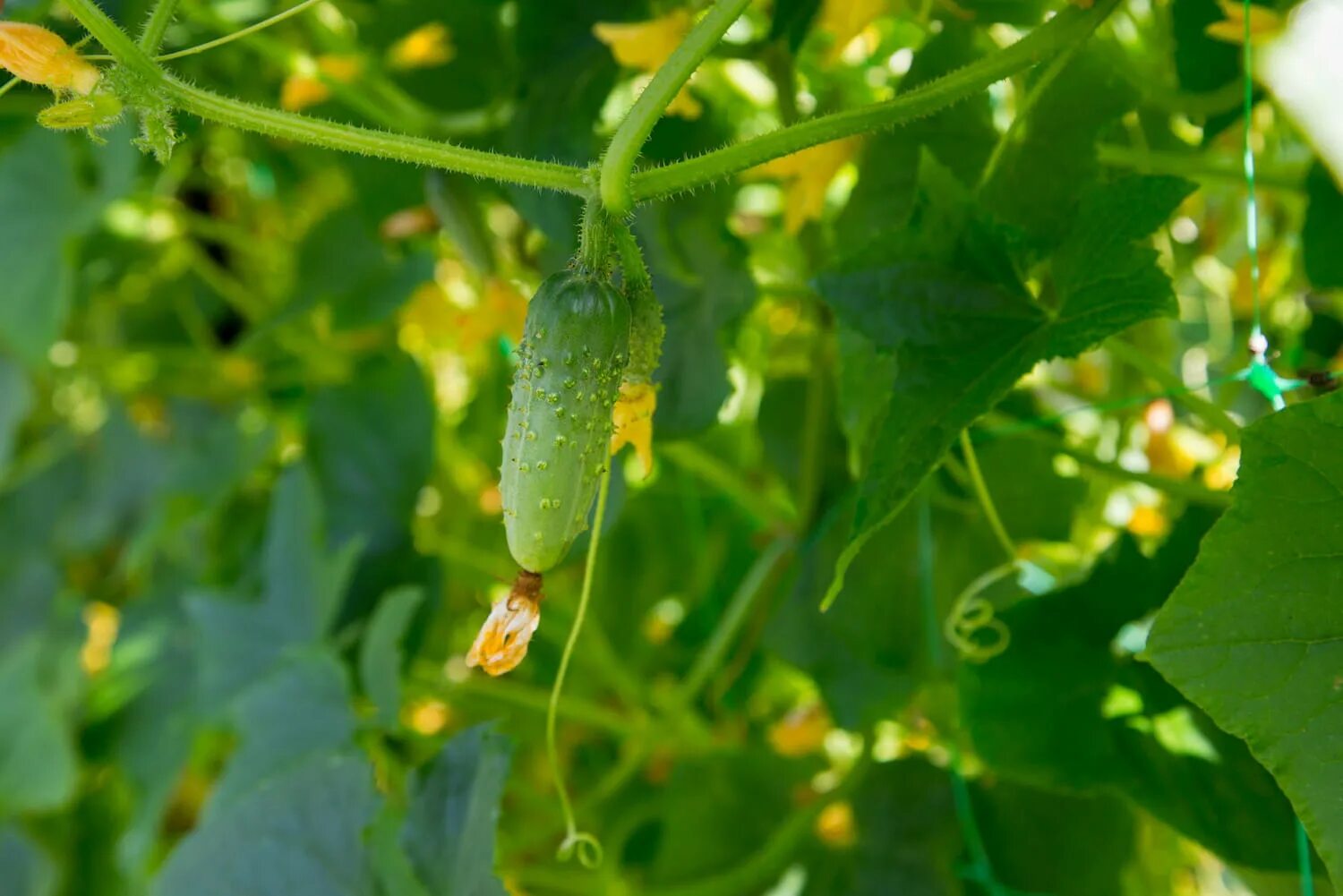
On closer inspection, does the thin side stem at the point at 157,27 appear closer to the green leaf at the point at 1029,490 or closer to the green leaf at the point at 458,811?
the green leaf at the point at 458,811

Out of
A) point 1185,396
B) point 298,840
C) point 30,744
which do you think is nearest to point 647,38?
point 1185,396

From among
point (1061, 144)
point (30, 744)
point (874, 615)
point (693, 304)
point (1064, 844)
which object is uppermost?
point (1061, 144)

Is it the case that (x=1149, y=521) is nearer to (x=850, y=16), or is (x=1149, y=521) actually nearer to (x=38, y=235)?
(x=850, y=16)

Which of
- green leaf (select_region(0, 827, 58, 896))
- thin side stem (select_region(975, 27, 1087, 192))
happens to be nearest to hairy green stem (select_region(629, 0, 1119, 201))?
thin side stem (select_region(975, 27, 1087, 192))

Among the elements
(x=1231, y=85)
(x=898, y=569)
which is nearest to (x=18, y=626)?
(x=898, y=569)

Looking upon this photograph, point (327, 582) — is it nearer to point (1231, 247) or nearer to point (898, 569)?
point (898, 569)

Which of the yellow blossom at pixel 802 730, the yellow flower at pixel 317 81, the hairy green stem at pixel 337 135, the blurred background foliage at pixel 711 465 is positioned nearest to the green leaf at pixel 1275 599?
the blurred background foliage at pixel 711 465
